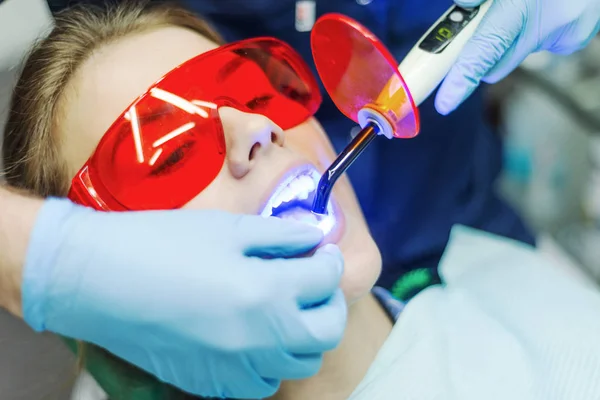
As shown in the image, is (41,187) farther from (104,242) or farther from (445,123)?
(445,123)

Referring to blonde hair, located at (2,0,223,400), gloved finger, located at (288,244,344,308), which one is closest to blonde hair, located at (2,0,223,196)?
blonde hair, located at (2,0,223,400)

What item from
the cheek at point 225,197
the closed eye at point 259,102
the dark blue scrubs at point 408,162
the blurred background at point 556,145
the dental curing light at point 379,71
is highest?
the dental curing light at point 379,71

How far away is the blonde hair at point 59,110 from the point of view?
1.08 metres

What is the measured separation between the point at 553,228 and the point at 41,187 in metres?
1.75

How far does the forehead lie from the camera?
1008mm

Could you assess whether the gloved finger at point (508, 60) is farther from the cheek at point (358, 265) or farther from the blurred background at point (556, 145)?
the blurred background at point (556, 145)

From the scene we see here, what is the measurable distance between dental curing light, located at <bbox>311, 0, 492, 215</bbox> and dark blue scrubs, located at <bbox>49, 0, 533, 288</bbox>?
396 millimetres

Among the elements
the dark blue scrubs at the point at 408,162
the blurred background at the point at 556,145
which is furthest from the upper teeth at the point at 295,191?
the blurred background at the point at 556,145

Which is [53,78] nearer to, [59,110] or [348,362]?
[59,110]

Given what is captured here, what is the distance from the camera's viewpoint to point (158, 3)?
4.35ft

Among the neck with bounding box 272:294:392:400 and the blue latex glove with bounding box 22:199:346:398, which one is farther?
the neck with bounding box 272:294:392:400

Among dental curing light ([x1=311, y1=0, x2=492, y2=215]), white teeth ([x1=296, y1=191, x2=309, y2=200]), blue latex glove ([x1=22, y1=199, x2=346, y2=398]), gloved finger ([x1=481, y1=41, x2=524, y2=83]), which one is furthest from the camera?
gloved finger ([x1=481, y1=41, x2=524, y2=83])

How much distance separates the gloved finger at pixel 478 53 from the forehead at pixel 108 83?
450mm

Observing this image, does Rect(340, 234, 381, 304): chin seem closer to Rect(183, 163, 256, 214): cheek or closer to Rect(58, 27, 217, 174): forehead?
Rect(183, 163, 256, 214): cheek
